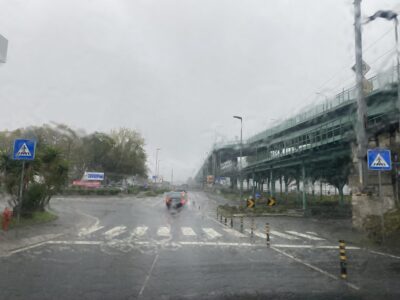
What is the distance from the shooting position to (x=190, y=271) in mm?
8594

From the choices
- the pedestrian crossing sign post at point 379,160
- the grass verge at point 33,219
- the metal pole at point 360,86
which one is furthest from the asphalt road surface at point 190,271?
the metal pole at point 360,86

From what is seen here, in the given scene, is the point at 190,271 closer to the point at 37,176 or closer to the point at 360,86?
the point at 360,86

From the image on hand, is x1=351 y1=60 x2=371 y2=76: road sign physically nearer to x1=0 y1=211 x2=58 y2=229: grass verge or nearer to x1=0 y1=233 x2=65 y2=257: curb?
x1=0 y1=233 x2=65 y2=257: curb

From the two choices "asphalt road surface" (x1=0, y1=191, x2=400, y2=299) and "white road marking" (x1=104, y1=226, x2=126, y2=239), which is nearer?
"asphalt road surface" (x1=0, y1=191, x2=400, y2=299)

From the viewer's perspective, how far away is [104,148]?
2486 inches

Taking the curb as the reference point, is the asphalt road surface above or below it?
below

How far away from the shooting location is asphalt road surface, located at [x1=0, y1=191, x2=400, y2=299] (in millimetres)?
6711

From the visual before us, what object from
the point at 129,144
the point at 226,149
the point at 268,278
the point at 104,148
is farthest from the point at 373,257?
the point at 129,144

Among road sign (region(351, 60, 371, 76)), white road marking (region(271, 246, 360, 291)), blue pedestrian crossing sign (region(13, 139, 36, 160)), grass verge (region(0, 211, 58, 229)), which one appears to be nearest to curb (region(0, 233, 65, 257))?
grass verge (region(0, 211, 58, 229))

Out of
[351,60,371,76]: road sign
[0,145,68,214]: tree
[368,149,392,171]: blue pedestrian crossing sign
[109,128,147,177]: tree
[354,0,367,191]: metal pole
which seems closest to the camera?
[368,149,392,171]: blue pedestrian crossing sign

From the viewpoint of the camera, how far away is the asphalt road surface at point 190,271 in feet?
22.0

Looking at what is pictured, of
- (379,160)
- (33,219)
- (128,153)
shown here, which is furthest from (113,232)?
(128,153)

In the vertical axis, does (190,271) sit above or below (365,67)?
below

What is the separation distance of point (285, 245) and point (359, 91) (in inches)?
304
